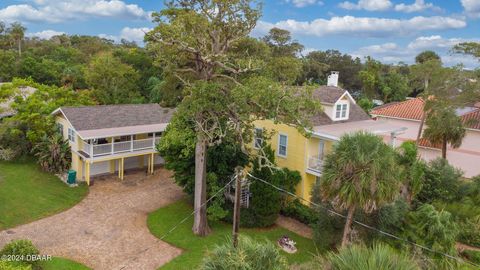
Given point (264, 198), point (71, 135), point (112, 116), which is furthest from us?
point (112, 116)

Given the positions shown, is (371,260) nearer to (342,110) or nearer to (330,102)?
(330,102)

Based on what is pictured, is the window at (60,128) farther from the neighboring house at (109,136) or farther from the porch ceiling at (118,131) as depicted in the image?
the porch ceiling at (118,131)

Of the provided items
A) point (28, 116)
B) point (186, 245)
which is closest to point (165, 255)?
point (186, 245)

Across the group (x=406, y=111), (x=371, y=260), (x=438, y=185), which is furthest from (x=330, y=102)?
(x=371, y=260)

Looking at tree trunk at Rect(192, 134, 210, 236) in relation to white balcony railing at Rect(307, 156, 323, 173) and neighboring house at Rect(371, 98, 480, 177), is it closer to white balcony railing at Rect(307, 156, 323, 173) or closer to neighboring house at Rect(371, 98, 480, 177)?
white balcony railing at Rect(307, 156, 323, 173)

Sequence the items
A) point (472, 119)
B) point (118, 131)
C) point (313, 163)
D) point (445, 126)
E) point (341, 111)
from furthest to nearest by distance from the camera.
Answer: point (472, 119), point (118, 131), point (445, 126), point (341, 111), point (313, 163)

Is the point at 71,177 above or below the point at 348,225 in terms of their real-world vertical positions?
below

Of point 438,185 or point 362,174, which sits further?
point 438,185
